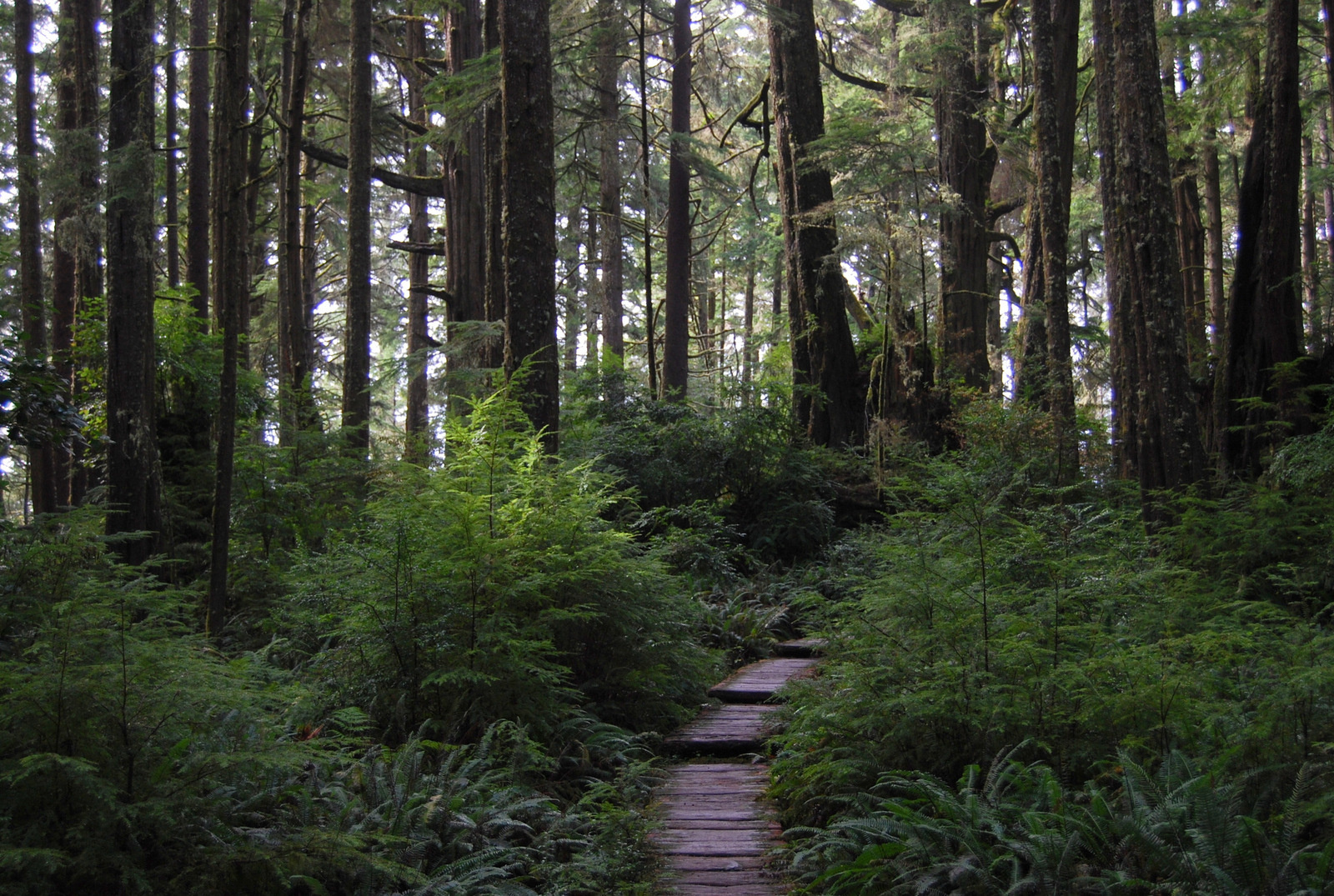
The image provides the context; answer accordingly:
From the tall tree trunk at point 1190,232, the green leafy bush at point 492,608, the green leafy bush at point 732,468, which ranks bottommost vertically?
the green leafy bush at point 492,608

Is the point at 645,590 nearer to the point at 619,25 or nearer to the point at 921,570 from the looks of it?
the point at 921,570

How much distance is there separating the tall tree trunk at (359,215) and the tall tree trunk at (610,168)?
4.19 meters

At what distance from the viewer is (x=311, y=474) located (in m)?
12.0

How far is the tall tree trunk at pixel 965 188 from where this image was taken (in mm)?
14914

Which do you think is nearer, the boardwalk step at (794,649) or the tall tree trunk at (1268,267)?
the boardwalk step at (794,649)

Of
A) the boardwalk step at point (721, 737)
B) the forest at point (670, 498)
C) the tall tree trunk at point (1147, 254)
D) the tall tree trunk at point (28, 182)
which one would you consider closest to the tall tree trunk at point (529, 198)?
the forest at point (670, 498)

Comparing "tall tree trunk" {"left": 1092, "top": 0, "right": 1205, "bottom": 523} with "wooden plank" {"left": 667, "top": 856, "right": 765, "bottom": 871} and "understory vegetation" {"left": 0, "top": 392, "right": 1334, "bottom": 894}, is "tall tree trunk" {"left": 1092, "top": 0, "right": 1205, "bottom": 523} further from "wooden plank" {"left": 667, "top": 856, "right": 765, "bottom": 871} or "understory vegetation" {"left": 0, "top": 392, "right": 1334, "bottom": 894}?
"wooden plank" {"left": 667, "top": 856, "right": 765, "bottom": 871}

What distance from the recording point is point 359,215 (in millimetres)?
15203

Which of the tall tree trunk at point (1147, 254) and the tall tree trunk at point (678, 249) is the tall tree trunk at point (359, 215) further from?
the tall tree trunk at point (1147, 254)

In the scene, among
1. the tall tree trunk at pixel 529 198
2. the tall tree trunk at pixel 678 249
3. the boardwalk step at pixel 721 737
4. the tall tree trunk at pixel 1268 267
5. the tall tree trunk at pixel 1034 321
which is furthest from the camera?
the tall tree trunk at pixel 678 249

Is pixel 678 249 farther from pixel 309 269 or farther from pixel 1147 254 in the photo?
pixel 309 269

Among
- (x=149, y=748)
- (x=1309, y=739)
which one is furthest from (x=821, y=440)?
(x=149, y=748)

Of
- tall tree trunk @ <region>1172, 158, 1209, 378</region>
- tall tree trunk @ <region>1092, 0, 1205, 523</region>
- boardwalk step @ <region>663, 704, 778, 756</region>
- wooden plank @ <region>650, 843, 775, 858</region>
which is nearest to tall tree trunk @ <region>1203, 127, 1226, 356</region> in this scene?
tall tree trunk @ <region>1172, 158, 1209, 378</region>

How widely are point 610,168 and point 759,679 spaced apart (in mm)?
15591
